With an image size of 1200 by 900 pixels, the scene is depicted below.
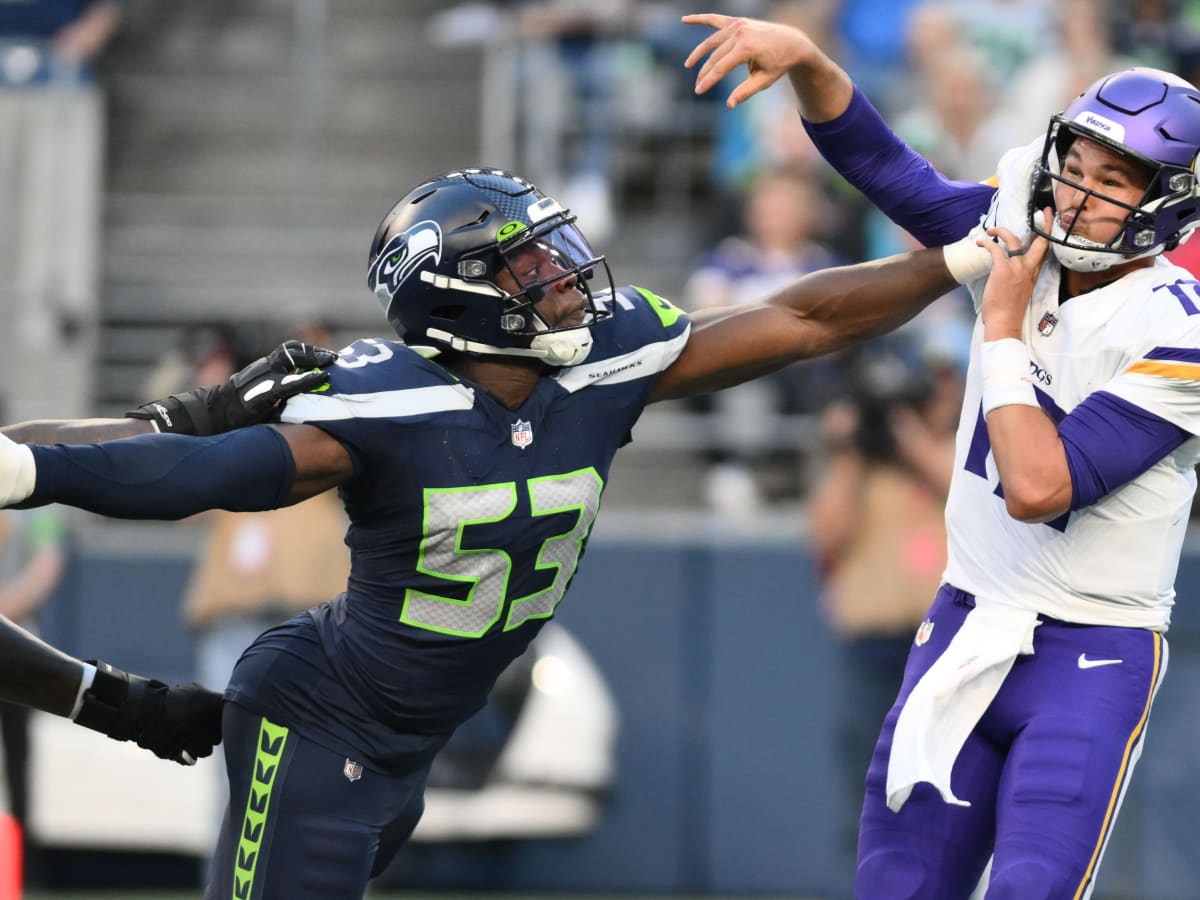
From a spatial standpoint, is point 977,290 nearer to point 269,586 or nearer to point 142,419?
point 142,419

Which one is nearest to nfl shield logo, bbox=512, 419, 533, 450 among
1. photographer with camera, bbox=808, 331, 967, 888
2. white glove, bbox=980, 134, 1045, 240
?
white glove, bbox=980, 134, 1045, 240

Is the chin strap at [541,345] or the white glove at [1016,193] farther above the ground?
the white glove at [1016,193]

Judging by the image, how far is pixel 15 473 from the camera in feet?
10.7

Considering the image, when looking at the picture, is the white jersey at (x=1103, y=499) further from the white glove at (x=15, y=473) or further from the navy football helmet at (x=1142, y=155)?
the white glove at (x=15, y=473)

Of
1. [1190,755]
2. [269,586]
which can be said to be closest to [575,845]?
[269,586]

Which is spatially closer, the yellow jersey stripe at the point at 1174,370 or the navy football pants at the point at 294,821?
the yellow jersey stripe at the point at 1174,370

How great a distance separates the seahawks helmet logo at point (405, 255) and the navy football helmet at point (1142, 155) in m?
1.19

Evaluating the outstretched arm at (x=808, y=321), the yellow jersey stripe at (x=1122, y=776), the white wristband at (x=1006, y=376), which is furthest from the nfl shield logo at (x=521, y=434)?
the yellow jersey stripe at (x=1122, y=776)

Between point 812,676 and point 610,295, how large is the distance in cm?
438

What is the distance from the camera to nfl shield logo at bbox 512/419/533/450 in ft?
12.5

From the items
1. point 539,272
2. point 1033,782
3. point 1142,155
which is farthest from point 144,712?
point 1142,155

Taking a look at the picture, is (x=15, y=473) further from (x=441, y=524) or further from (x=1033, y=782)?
(x=1033, y=782)

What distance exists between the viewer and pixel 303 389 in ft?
11.9

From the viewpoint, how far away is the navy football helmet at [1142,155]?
3695 mm
